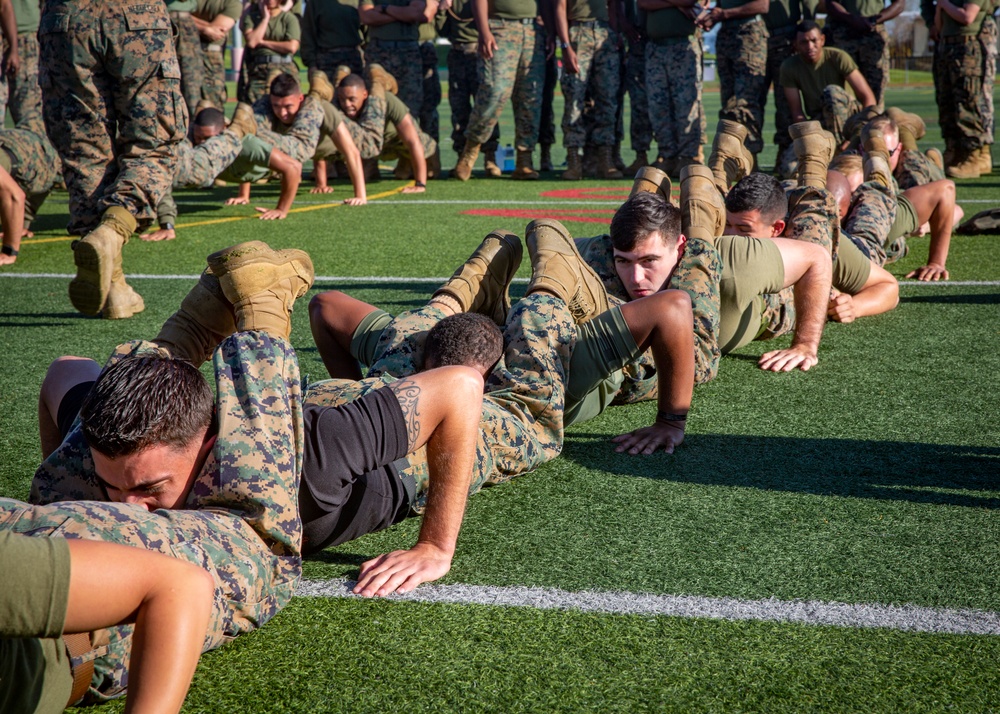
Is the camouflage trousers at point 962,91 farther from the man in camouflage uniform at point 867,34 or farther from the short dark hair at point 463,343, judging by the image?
the short dark hair at point 463,343

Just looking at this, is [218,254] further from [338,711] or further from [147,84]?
[147,84]

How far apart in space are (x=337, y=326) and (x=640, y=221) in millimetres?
1219

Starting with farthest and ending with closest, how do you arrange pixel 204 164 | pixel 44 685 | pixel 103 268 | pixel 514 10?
1. pixel 514 10
2. pixel 204 164
3. pixel 103 268
4. pixel 44 685

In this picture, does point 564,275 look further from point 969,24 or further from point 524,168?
point 969,24

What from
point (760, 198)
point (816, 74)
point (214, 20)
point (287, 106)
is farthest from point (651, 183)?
point (214, 20)

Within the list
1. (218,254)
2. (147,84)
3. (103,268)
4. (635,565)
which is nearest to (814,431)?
(635,565)

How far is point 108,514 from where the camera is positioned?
6.14ft

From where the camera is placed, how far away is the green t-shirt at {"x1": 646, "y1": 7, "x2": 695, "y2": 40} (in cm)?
1095

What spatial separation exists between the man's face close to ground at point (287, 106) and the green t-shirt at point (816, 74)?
5293mm

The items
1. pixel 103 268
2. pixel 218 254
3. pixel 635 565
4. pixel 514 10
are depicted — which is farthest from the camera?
pixel 514 10

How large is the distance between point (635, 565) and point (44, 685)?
1.41 m

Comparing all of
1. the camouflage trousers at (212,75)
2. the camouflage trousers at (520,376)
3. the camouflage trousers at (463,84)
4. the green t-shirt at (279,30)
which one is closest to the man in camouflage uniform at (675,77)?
the camouflage trousers at (463,84)

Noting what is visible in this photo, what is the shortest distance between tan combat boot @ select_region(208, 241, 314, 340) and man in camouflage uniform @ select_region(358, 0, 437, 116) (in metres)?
9.03

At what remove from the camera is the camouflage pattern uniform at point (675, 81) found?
36.1ft
